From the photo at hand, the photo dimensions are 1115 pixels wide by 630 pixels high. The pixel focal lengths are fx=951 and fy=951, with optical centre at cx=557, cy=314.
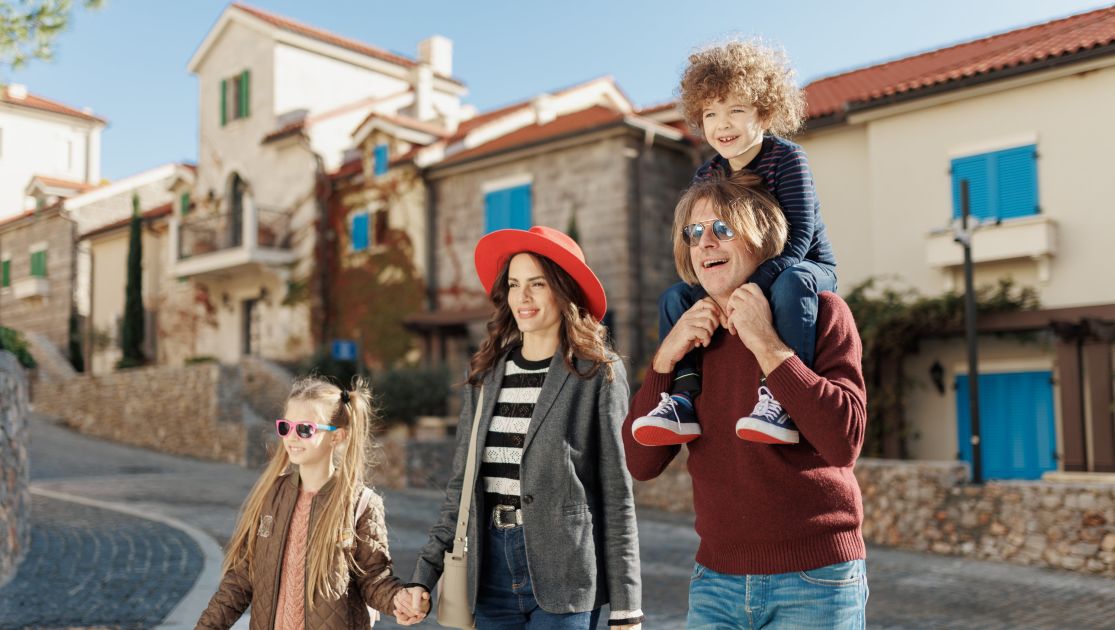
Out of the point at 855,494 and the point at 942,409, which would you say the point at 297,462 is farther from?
the point at 942,409

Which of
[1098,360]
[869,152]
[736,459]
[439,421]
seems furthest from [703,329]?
[439,421]

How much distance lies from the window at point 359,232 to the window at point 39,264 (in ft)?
52.6

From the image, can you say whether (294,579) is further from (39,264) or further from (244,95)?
(39,264)

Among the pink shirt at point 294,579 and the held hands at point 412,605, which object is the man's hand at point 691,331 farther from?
the pink shirt at point 294,579

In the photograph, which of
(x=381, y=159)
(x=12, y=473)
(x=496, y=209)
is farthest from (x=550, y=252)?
(x=381, y=159)

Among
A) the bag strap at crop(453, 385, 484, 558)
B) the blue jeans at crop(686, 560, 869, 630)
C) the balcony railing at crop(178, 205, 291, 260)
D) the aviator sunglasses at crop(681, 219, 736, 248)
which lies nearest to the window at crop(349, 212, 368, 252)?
the balcony railing at crop(178, 205, 291, 260)

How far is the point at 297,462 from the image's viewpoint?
3510mm

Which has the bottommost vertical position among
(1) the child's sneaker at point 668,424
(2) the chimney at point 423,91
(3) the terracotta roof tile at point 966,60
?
(1) the child's sneaker at point 668,424

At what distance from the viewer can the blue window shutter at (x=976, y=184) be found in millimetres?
14250

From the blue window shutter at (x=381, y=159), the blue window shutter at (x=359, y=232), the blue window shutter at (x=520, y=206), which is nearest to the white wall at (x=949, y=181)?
the blue window shutter at (x=520, y=206)

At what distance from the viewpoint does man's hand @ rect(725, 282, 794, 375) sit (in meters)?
2.14

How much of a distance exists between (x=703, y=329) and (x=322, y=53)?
82.7 feet

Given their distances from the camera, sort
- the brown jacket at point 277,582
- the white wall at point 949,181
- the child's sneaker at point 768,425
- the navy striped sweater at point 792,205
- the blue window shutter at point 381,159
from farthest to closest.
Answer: the blue window shutter at point 381,159 → the white wall at point 949,181 → the brown jacket at point 277,582 → the navy striped sweater at point 792,205 → the child's sneaker at point 768,425

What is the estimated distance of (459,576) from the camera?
307 centimetres
